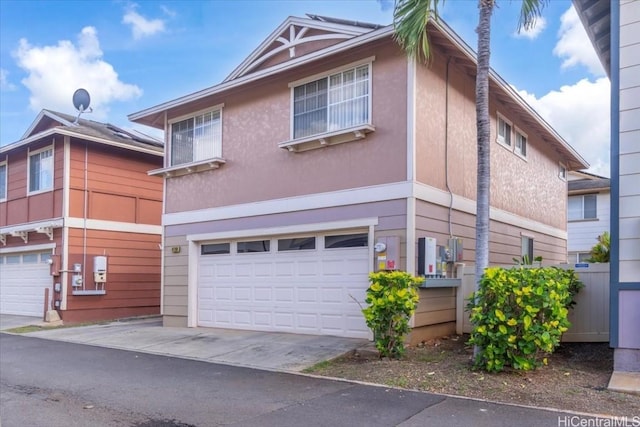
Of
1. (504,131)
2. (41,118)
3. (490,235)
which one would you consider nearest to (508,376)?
(490,235)

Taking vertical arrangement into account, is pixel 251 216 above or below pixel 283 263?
above

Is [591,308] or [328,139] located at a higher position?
[328,139]

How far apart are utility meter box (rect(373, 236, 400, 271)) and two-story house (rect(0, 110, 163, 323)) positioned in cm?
945

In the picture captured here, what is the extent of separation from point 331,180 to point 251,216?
230 cm

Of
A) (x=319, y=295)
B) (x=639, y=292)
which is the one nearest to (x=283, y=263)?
(x=319, y=295)

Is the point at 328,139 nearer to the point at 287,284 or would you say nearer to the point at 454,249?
the point at 287,284

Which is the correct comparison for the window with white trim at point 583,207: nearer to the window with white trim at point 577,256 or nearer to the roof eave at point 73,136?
the window with white trim at point 577,256

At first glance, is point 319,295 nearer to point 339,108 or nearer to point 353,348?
point 353,348

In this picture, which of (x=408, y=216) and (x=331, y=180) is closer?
(x=408, y=216)

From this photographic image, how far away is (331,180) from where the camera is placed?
33.9 feet

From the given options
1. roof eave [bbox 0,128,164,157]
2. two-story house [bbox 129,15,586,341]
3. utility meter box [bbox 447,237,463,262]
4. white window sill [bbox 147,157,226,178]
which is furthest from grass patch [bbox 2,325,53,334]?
utility meter box [bbox 447,237,463,262]

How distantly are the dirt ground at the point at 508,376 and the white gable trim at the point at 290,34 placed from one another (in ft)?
20.7

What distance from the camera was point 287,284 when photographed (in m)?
11.0

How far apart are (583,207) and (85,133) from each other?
19.9 metres
